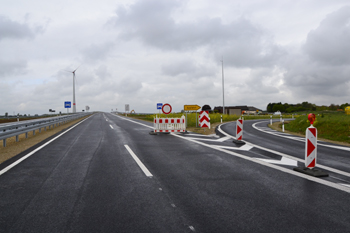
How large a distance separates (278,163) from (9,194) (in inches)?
249

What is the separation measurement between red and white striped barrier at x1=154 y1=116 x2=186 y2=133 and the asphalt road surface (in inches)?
300

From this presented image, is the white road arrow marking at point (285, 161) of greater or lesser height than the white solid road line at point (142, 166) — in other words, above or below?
below

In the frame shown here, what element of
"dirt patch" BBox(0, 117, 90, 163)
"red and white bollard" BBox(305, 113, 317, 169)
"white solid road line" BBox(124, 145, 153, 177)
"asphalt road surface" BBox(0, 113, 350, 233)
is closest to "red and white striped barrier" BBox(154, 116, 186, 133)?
"dirt patch" BBox(0, 117, 90, 163)

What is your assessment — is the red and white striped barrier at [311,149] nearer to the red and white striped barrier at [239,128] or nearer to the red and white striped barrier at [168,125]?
the red and white striped barrier at [239,128]

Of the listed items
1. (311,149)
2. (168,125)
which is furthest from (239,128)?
(168,125)

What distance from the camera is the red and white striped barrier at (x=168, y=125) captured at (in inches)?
564

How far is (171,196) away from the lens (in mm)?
3848

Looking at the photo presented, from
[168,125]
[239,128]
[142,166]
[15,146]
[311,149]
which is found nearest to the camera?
[311,149]

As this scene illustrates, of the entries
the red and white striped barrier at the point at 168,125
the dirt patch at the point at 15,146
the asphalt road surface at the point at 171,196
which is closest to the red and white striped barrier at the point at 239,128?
the asphalt road surface at the point at 171,196

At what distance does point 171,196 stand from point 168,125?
423 inches

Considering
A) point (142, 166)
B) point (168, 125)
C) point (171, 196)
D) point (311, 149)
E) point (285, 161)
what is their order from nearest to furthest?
1. point (171, 196)
2. point (311, 149)
3. point (142, 166)
4. point (285, 161)
5. point (168, 125)

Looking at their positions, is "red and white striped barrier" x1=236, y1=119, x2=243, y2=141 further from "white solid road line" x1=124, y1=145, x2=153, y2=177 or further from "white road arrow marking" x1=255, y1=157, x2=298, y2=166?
"white solid road line" x1=124, y1=145, x2=153, y2=177

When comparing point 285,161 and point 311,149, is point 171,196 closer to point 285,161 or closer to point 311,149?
point 311,149

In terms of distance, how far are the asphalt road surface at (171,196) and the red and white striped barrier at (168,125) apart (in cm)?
762
